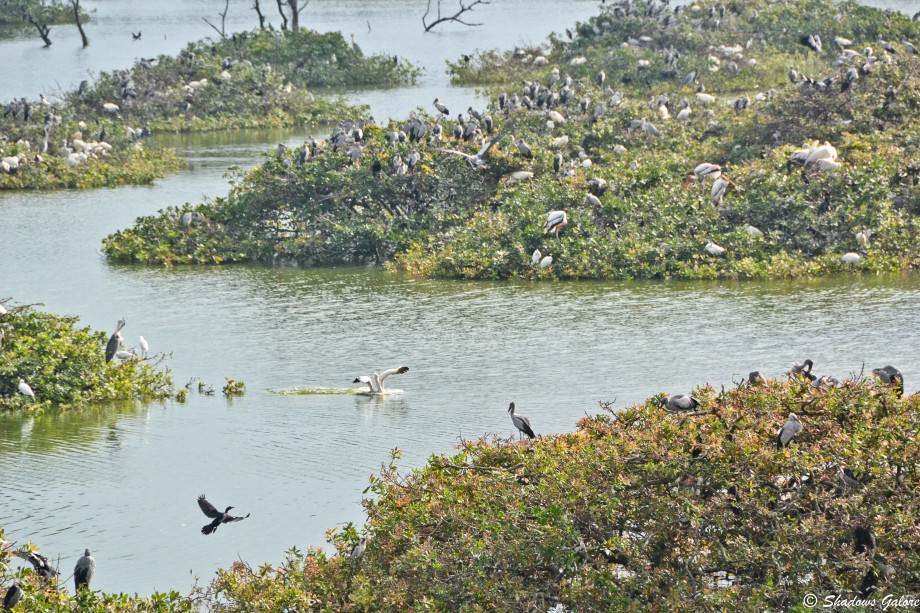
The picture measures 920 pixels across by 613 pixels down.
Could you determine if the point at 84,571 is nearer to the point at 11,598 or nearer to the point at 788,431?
the point at 11,598

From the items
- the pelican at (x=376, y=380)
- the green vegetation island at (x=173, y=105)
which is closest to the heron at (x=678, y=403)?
the pelican at (x=376, y=380)

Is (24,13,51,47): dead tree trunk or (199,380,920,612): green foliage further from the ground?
(24,13,51,47): dead tree trunk

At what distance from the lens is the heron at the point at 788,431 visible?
25.4ft

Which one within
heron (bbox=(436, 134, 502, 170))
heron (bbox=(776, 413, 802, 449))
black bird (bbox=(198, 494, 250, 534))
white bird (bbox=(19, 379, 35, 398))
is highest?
heron (bbox=(436, 134, 502, 170))

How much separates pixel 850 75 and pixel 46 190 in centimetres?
1581

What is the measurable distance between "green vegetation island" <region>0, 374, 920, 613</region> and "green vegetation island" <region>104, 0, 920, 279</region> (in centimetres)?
1103

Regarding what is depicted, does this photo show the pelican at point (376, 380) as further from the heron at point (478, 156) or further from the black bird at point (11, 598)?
the heron at point (478, 156)

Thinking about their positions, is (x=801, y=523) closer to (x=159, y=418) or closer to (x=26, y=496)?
(x=26, y=496)

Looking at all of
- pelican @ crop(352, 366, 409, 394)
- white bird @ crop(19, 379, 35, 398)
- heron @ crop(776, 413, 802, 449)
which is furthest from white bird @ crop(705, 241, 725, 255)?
heron @ crop(776, 413, 802, 449)

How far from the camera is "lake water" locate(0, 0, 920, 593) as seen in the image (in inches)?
425

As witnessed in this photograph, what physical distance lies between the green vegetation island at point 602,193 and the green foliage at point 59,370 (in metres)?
6.19

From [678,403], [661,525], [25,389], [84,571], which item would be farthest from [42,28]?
[661,525]

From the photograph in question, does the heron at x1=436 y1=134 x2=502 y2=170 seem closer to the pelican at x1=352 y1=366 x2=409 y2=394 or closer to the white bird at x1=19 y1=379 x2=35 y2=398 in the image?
the pelican at x1=352 y1=366 x2=409 y2=394

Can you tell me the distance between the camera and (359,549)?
322 inches
